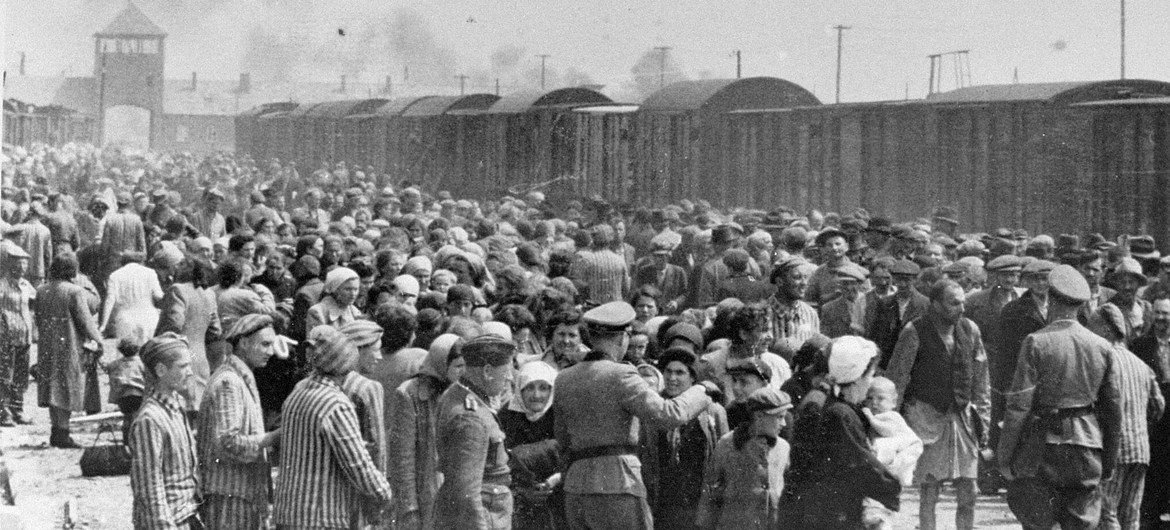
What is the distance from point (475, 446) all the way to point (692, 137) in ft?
69.9

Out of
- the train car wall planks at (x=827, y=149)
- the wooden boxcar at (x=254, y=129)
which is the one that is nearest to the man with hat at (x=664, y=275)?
the train car wall planks at (x=827, y=149)

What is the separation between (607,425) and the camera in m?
6.47

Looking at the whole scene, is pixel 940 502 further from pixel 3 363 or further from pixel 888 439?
pixel 3 363

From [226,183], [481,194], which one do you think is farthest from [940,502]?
[481,194]

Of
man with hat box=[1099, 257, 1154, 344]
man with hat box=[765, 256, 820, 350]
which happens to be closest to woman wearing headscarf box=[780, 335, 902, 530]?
man with hat box=[765, 256, 820, 350]

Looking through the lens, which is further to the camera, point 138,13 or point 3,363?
point 138,13

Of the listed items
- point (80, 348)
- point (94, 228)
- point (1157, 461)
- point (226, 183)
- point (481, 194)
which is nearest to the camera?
point (1157, 461)

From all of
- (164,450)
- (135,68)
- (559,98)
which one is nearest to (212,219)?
(164,450)

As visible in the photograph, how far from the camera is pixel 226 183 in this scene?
2691 cm

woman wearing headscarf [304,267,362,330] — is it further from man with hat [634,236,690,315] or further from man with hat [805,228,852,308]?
man with hat [634,236,690,315]

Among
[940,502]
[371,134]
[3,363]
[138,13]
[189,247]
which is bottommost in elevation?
[940,502]

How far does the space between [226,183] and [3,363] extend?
14.6 metres

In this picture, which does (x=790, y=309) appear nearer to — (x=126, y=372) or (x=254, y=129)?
(x=126, y=372)

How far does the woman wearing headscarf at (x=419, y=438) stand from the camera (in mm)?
6738
